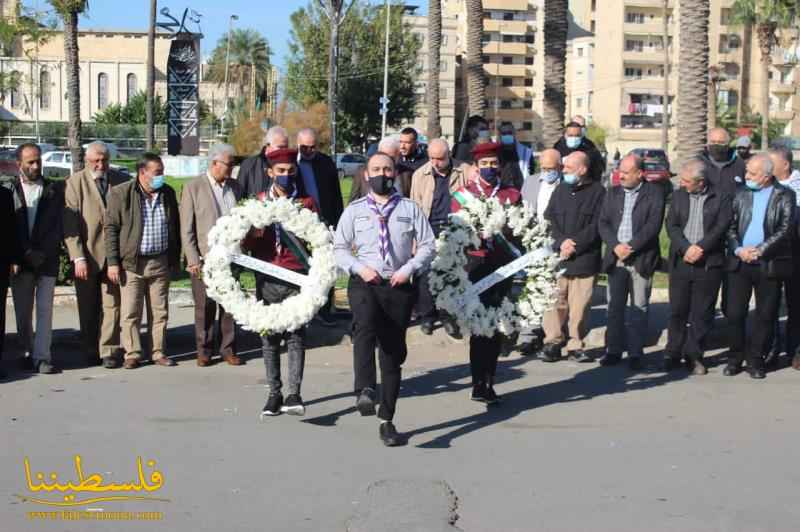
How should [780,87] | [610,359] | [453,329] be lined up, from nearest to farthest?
1. [453,329]
2. [610,359]
3. [780,87]

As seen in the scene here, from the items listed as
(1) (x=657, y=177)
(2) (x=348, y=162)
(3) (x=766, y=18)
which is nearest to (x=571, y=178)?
(1) (x=657, y=177)

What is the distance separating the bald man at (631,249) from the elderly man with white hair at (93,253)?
525 centimetres

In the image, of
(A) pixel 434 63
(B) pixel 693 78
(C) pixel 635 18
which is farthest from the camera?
(C) pixel 635 18

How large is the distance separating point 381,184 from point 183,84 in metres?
27.9

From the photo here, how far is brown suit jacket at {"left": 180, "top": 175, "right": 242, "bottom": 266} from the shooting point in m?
10.9

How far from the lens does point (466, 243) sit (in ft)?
29.8

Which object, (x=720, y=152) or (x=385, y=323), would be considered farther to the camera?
(x=720, y=152)

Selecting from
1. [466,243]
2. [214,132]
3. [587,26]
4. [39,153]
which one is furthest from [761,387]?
[587,26]

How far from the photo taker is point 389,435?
26.7ft

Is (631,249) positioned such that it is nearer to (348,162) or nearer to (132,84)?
(348,162)

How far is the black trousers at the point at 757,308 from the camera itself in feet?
35.9

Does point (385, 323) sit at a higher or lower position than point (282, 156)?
lower

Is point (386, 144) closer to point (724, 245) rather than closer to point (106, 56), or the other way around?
point (724, 245)

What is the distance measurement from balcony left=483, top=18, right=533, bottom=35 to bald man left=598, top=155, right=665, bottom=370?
105081mm
